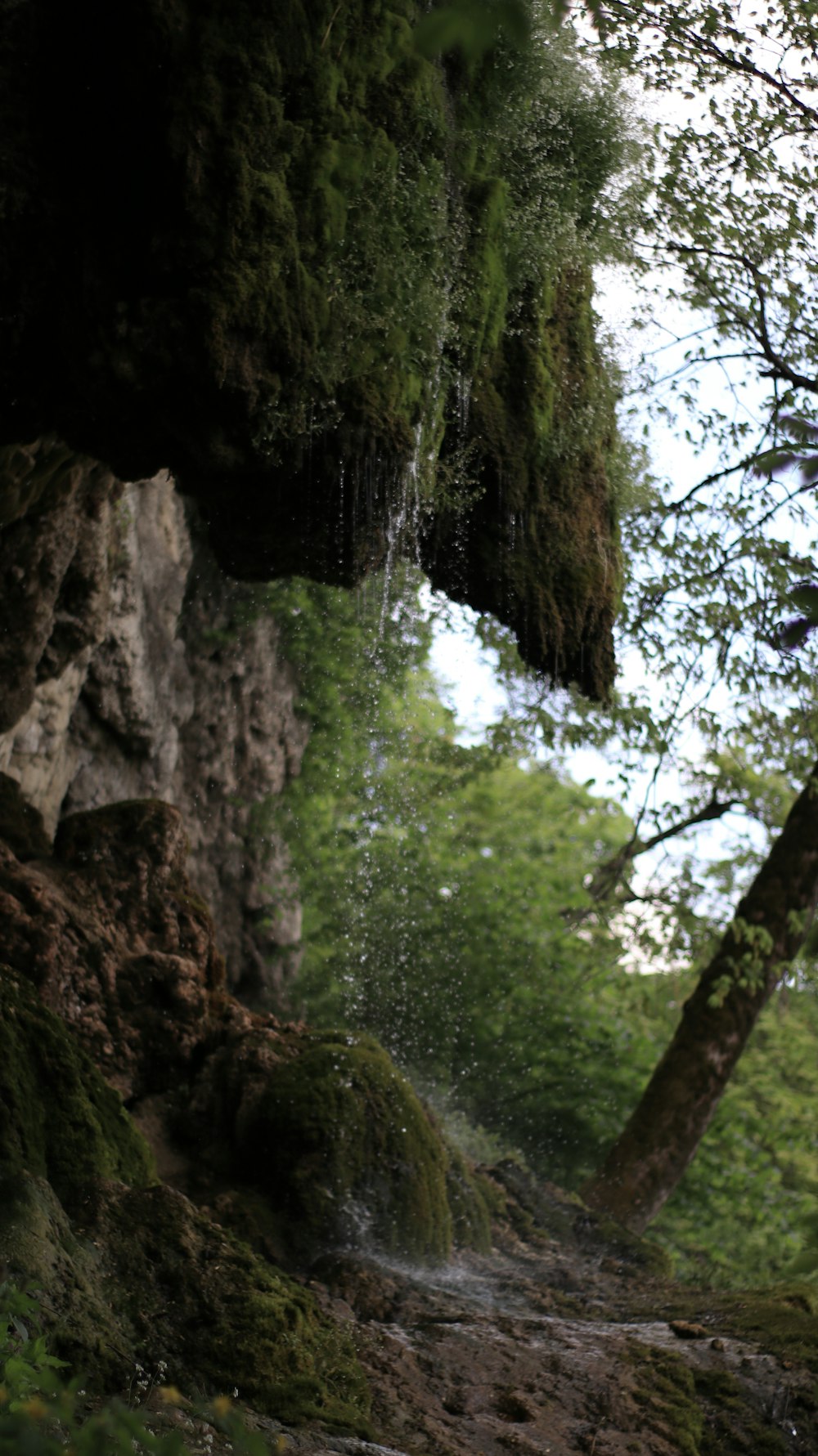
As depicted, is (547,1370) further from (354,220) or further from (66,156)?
(66,156)

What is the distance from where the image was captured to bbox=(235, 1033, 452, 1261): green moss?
663cm

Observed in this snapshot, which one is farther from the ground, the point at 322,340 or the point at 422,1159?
the point at 322,340

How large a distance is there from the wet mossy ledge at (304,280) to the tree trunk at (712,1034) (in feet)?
13.1

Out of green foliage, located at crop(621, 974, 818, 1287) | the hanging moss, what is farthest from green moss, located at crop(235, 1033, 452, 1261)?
green foliage, located at crop(621, 974, 818, 1287)

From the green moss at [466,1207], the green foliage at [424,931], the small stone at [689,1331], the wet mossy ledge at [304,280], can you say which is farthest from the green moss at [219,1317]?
the green foliage at [424,931]

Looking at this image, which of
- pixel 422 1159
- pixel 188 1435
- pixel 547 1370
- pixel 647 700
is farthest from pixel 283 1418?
pixel 647 700

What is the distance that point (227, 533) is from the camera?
6.13 metres

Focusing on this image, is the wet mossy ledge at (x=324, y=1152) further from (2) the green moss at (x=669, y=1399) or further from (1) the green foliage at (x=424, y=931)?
(1) the green foliage at (x=424, y=931)

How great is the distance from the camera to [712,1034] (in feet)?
33.4

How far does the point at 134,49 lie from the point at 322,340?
1349mm

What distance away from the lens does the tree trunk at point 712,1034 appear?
9.88 metres

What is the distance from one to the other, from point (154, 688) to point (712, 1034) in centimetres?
594

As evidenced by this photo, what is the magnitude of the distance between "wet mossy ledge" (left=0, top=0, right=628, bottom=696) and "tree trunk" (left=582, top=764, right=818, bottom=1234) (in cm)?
399

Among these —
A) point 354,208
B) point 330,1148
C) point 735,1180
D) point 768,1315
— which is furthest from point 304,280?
point 735,1180
